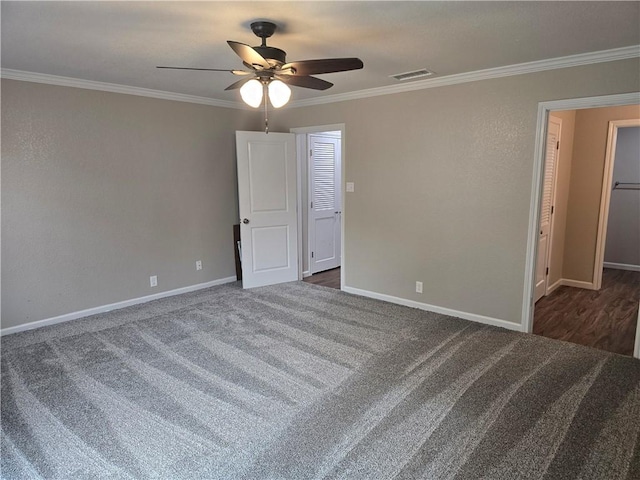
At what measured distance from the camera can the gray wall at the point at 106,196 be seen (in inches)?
140

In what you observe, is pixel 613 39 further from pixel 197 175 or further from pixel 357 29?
pixel 197 175

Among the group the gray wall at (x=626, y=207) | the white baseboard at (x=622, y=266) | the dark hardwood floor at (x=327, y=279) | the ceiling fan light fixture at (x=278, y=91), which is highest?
the ceiling fan light fixture at (x=278, y=91)

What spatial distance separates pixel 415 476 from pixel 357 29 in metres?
2.56

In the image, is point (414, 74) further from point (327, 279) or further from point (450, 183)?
point (327, 279)

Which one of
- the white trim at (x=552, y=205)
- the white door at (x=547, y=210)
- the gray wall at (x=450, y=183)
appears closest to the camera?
the gray wall at (x=450, y=183)

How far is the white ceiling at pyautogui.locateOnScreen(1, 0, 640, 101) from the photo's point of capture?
6.93ft

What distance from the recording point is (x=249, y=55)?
2172 mm

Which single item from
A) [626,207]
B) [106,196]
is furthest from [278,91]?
[626,207]

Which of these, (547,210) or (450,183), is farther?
(547,210)

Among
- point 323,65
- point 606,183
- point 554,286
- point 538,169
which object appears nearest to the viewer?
point 323,65

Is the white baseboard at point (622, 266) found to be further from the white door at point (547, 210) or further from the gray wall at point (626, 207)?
the white door at point (547, 210)

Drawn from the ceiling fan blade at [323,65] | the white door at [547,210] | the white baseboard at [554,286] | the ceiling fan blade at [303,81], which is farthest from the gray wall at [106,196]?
the white baseboard at [554,286]

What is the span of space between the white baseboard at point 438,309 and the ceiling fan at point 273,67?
2.67 metres

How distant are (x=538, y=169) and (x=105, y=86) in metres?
4.21
